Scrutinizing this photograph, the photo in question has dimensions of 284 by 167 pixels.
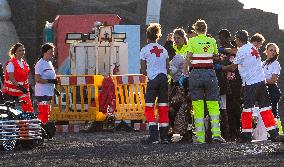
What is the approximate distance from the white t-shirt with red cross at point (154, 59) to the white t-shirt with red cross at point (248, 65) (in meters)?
1.14

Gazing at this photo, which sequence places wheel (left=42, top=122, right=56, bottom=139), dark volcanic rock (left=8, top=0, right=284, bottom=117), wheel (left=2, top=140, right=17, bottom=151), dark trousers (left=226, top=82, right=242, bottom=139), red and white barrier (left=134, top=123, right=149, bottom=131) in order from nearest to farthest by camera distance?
wheel (left=2, top=140, right=17, bottom=151) → dark trousers (left=226, top=82, right=242, bottom=139) → wheel (left=42, top=122, right=56, bottom=139) → red and white barrier (left=134, top=123, right=149, bottom=131) → dark volcanic rock (left=8, top=0, right=284, bottom=117)

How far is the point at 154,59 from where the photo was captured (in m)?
16.9

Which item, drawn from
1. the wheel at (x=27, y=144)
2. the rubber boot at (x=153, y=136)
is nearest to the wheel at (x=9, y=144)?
the wheel at (x=27, y=144)

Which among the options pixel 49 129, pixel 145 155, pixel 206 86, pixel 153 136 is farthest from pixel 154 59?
pixel 145 155

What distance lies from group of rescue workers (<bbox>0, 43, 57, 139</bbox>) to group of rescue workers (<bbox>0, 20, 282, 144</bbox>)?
2082 mm

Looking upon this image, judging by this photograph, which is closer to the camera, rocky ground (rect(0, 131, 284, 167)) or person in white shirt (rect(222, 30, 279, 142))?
rocky ground (rect(0, 131, 284, 167))

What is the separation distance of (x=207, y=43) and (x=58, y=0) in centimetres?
2571

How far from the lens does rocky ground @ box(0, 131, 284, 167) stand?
40.8ft

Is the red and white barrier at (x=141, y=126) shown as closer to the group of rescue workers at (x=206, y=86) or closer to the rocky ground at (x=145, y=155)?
the group of rescue workers at (x=206, y=86)

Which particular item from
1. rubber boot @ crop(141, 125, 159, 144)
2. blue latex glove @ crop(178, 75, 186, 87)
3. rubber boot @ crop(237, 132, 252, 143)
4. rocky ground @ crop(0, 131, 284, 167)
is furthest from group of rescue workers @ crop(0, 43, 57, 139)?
rubber boot @ crop(237, 132, 252, 143)

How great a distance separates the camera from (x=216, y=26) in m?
38.9

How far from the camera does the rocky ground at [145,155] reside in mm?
12422

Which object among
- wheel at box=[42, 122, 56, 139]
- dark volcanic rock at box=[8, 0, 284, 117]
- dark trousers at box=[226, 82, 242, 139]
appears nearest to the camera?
dark trousers at box=[226, 82, 242, 139]

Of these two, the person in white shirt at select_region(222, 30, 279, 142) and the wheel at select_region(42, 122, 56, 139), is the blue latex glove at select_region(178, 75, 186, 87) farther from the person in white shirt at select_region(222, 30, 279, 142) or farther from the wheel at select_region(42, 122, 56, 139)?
the wheel at select_region(42, 122, 56, 139)
